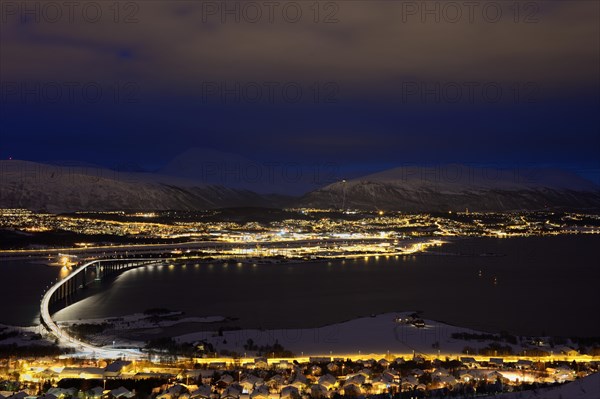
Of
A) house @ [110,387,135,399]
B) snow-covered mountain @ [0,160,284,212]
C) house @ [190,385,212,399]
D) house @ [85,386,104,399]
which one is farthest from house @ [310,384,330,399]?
snow-covered mountain @ [0,160,284,212]

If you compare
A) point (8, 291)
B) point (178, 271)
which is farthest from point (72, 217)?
point (8, 291)

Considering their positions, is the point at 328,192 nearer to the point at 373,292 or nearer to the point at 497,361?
the point at 373,292

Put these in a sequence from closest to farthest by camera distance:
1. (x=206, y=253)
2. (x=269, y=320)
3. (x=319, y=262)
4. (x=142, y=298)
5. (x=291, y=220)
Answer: (x=269, y=320) → (x=142, y=298) → (x=319, y=262) → (x=206, y=253) → (x=291, y=220)

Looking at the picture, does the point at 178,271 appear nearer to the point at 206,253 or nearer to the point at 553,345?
the point at 206,253

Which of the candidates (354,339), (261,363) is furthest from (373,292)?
(261,363)

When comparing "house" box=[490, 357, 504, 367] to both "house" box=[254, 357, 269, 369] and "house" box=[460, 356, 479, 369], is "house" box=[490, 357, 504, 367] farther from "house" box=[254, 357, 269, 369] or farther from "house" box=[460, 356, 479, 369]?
Result: "house" box=[254, 357, 269, 369]

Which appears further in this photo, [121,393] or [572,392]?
[121,393]
